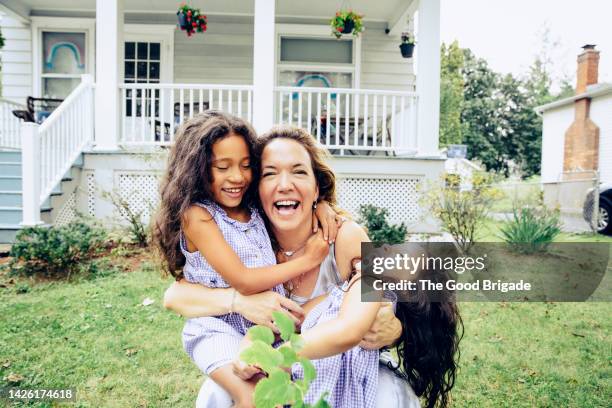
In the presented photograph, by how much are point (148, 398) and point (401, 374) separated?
70.7 inches

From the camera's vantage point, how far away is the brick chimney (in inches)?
693

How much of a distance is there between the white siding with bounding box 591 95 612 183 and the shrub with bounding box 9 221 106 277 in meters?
17.1

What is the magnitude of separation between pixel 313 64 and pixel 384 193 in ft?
11.9

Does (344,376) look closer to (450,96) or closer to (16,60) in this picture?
(16,60)

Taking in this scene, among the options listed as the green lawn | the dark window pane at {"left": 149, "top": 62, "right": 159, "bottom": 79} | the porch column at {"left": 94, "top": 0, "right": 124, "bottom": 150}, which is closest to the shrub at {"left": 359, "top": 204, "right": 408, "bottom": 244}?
the green lawn

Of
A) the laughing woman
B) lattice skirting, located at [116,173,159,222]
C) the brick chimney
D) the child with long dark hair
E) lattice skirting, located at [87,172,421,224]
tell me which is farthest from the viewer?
the brick chimney

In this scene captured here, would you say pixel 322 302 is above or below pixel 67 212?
above

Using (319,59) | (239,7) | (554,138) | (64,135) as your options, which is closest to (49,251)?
(64,135)

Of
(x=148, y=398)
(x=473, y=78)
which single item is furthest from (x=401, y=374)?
(x=473, y=78)

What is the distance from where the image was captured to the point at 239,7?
363 inches

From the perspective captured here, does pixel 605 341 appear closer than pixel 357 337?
No

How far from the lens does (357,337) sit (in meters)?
1.39

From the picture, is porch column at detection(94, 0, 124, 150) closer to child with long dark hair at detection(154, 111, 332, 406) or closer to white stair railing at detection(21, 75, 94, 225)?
white stair railing at detection(21, 75, 94, 225)

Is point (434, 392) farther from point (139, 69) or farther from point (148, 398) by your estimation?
point (139, 69)
